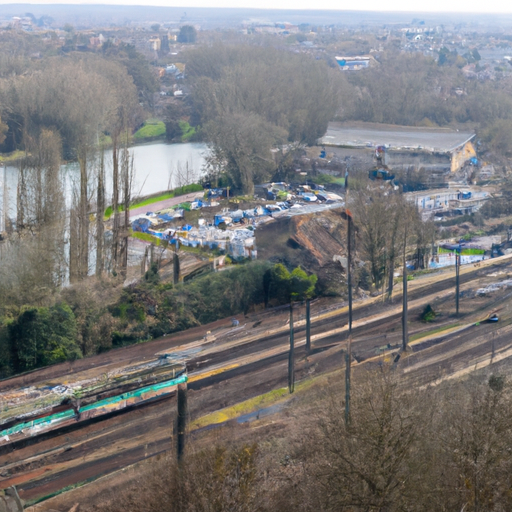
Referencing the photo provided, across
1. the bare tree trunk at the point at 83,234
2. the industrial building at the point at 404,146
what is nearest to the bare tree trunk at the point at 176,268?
the bare tree trunk at the point at 83,234

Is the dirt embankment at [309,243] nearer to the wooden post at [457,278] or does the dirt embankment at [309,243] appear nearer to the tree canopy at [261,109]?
the wooden post at [457,278]

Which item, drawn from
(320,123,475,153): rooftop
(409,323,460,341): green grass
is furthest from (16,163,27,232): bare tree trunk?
(320,123,475,153): rooftop

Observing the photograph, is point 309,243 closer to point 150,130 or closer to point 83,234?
point 83,234

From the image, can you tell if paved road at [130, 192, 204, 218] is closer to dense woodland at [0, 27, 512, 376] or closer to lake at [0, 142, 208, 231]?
lake at [0, 142, 208, 231]

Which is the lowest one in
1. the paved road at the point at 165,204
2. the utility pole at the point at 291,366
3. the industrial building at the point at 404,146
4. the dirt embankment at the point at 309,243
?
the utility pole at the point at 291,366

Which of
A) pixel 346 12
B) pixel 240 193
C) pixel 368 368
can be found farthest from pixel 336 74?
pixel 346 12

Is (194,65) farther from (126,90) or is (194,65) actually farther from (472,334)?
(472,334)

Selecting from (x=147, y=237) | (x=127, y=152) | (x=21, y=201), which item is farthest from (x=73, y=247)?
(x=147, y=237)
